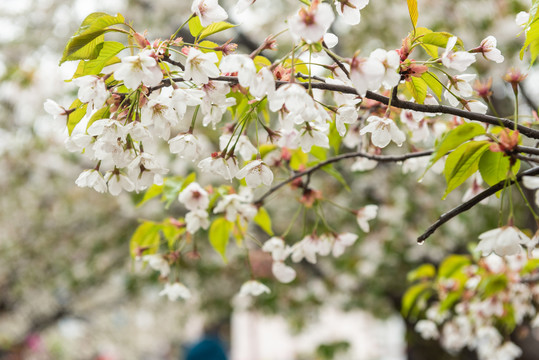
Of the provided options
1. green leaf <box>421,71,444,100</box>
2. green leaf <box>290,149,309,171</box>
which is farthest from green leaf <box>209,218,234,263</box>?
green leaf <box>421,71,444,100</box>

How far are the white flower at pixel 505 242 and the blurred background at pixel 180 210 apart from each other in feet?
7.36

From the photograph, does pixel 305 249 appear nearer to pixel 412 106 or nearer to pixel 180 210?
pixel 412 106

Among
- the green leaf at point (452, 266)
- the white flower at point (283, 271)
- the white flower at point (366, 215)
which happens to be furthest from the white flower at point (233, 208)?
the green leaf at point (452, 266)

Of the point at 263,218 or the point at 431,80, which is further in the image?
the point at 263,218

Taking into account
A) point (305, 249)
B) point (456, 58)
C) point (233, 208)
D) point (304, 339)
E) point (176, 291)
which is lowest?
point (304, 339)

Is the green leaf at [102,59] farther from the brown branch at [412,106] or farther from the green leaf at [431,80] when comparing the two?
the green leaf at [431,80]

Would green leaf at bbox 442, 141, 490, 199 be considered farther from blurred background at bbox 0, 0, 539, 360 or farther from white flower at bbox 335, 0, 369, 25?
blurred background at bbox 0, 0, 539, 360

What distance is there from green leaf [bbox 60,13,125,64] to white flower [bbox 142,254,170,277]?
1.54ft

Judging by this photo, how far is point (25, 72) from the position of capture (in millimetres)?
3674

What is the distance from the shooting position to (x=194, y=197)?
3.01 ft

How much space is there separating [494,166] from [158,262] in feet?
2.11

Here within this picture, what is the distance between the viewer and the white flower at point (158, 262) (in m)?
1.01

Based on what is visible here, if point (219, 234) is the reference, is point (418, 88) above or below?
above

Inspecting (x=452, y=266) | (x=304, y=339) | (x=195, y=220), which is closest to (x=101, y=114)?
(x=195, y=220)
